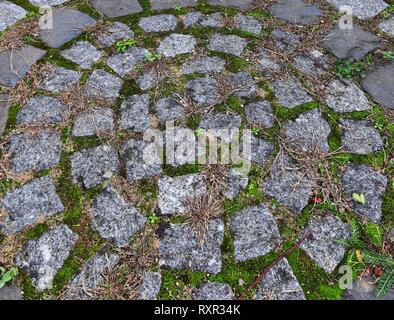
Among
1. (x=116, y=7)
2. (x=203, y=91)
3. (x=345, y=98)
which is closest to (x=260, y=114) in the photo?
(x=203, y=91)

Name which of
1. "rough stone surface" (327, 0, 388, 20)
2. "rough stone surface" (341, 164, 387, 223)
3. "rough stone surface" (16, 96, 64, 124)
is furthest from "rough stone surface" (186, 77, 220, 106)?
"rough stone surface" (327, 0, 388, 20)

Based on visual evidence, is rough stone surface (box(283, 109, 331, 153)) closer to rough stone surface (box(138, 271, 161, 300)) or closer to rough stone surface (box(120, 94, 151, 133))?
rough stone surface (box(120, 94, 151, 133))

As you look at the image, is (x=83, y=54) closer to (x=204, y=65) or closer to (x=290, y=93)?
(x=204, y=65)

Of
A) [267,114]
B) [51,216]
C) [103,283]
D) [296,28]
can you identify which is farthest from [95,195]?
[296,28]

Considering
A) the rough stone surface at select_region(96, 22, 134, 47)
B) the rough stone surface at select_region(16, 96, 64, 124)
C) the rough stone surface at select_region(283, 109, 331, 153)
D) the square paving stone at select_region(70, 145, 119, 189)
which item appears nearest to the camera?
the square paving stone at select_region(70, 145, 119, 189)

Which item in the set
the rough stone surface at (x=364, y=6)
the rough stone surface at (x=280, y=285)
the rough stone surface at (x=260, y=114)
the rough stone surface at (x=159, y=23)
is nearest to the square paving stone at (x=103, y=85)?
the rough stone surface at (x=159, y=23)

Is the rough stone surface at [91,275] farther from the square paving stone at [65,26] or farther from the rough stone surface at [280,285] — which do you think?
the square paving stone at [65,26]
